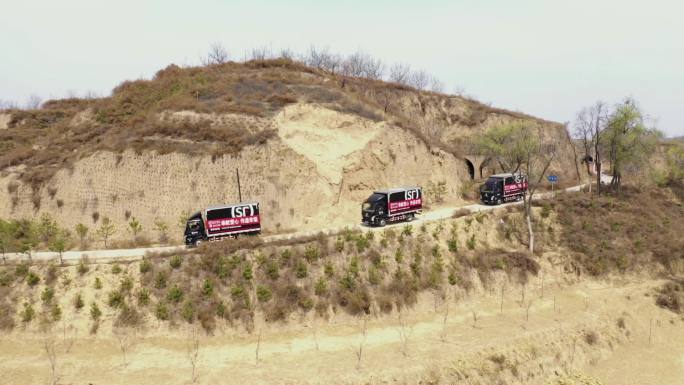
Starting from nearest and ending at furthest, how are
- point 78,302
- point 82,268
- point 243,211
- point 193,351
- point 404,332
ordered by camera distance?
point 193,351
point 78,302
point 404,332
point 82,268
point 243,211

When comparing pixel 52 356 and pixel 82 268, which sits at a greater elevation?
pixel 82 268

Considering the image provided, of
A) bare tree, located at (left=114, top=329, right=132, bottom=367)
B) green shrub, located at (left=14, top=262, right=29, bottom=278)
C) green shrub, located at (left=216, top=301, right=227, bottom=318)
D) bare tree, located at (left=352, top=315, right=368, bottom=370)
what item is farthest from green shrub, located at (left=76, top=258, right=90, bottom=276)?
bare tree, located at (left=352, top=315, right=368, bottom=370)

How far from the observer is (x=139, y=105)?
142 ft

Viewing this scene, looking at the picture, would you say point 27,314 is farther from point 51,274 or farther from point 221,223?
point 221,223

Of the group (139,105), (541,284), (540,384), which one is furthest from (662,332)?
(139,105)

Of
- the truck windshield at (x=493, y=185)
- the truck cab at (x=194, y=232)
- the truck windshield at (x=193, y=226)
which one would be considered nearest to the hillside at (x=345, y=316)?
the truck cab at (x=194, y=232)

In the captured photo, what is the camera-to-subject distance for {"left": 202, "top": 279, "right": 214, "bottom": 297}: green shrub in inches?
923

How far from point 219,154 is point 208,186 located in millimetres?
3060

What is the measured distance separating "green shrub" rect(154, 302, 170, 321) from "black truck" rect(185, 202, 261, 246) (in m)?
6.18

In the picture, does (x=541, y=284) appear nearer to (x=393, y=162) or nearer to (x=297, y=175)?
(x=393, y=162)

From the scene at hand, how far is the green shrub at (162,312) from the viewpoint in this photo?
22.4 metres

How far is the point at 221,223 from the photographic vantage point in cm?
2798

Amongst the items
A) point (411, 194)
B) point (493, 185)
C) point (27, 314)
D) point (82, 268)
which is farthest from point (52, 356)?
point (493, 185)

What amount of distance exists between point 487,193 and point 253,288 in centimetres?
2553
